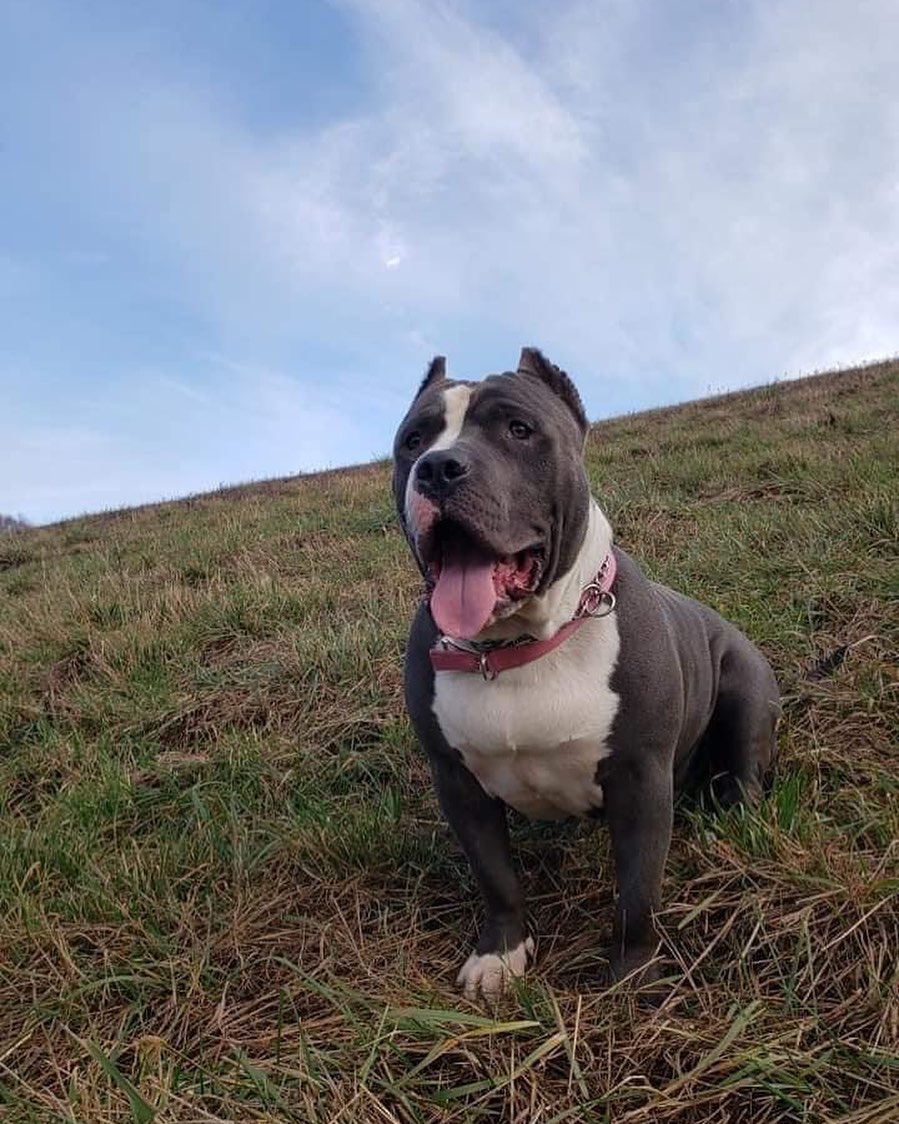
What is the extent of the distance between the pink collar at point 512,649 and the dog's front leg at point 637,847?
0.38 meters

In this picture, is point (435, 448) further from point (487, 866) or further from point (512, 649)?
point (487, 866)

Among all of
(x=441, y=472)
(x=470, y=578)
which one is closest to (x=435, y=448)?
(x=441, y=472)

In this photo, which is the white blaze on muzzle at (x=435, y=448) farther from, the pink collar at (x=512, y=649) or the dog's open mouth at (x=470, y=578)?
the pink collar at (x=512, y=649)

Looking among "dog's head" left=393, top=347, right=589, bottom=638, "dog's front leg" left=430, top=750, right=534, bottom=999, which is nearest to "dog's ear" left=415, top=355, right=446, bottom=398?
"dog's head" left=393, top=347, right=589, bottom=638

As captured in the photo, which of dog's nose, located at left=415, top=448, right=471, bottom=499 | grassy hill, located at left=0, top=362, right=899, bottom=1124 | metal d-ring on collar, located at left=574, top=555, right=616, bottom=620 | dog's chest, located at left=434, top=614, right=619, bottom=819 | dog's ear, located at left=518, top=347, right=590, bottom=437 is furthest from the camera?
dog's ear, located at left=518, top=347, right=590, bottom=437

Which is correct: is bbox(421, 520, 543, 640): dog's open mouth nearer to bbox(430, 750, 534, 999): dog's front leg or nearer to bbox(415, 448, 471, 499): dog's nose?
bbox(415, 448, 471, 499): dog's nose

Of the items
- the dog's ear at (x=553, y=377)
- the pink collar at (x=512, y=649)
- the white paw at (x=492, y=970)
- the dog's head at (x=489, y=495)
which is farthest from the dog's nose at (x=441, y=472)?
the white paw at (x=492, y=970)

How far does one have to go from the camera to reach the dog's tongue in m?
2.56

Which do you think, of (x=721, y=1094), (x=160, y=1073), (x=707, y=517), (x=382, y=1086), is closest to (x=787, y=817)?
(x=721, y=1094)

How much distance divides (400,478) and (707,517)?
13.8 feet

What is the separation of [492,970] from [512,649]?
2.92 feet

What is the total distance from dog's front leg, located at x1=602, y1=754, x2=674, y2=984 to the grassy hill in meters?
0.10

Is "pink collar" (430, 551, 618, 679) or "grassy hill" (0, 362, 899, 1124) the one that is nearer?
"grassy hill" (0, 362, 899, 1124)

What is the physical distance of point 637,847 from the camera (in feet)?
8.85
